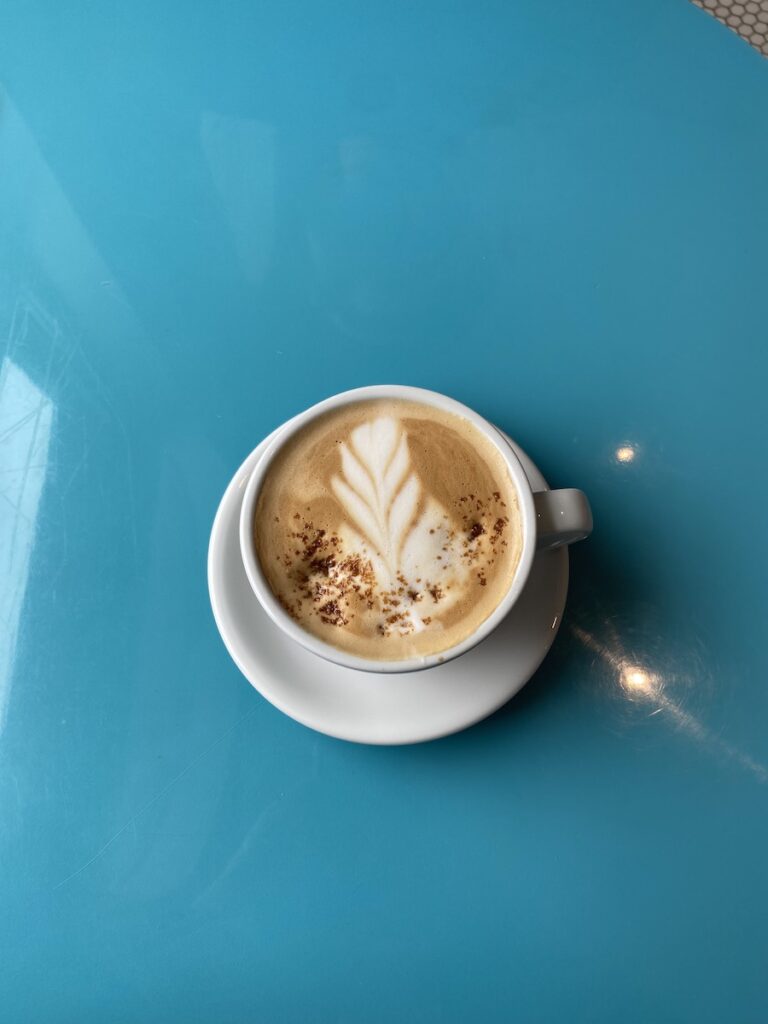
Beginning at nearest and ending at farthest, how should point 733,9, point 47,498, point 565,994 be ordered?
point 565,994 → point 47,498 → point 733,9

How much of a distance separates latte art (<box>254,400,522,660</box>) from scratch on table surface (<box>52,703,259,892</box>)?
10.0 inches

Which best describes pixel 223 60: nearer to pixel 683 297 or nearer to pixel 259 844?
pixel 683 297

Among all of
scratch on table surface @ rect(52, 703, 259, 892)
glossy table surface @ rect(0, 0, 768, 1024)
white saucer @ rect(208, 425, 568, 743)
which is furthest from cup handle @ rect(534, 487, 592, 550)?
scratch on table surface @ rect(52, 703, 259, 892)

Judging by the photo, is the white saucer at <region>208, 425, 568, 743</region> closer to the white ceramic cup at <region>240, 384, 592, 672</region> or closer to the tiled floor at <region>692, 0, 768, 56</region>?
the white ceramic cup at <region>240, 384, 592, 672</region>

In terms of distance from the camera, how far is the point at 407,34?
115 cm

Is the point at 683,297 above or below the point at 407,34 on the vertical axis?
below

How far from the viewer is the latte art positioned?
0.85 m

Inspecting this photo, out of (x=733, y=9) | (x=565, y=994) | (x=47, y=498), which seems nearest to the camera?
(x=565, y=994)

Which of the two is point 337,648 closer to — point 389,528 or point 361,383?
point 389,528

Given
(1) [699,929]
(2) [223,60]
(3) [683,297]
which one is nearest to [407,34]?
(2) [223,60]

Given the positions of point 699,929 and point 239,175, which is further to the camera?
point 239,175

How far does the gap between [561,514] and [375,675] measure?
0.27m

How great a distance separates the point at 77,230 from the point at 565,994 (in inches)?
44.3

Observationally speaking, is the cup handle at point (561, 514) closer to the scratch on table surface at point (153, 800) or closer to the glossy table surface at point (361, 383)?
the glossy table surface at point (361, 383)
